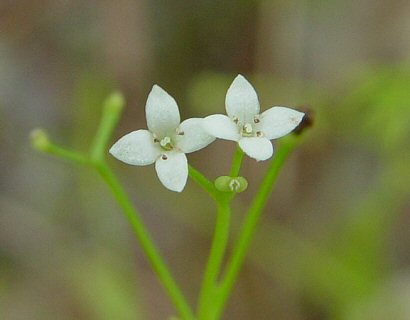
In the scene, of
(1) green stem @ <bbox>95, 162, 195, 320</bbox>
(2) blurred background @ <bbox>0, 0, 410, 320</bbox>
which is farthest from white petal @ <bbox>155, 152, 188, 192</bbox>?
(2) blurred background @ <bbox>0, 0, 410, 320</bbox>

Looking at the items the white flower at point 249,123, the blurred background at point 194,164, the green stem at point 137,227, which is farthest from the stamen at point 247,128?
the blurred background at point 194,164

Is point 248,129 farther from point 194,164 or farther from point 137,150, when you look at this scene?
point 194,164

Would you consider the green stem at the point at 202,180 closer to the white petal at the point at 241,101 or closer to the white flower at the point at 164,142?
A: the white flower at the point at 164,142

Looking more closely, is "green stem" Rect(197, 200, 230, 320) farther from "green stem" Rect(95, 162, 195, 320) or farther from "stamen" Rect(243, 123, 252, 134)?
"stamen" Rect(243, 123, 252, 134)

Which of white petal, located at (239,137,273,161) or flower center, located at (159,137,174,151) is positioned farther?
flower center, located at (159,137,174,151)

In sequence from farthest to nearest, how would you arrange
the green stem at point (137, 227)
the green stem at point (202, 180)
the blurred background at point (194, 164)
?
the blurred background at point (194, 164) < the green stem at point (137, 227) < the green stem at point (202, 180)

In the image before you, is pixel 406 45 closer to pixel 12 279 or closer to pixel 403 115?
pixel 403 115
